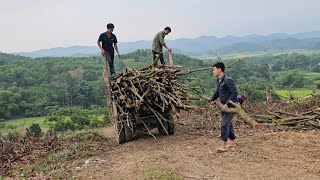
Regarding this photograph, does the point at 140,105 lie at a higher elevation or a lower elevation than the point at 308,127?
higher

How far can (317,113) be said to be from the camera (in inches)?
372

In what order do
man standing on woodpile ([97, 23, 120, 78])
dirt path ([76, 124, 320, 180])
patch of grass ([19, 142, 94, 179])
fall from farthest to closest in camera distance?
man standing on woodpile ([97, 23, 120, 78]) → patch of grass ([19, 142, 94, 179]) → dirt path ([76, 124, 320, 180])

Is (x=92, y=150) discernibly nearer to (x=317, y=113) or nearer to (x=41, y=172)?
(x=41, y=172)

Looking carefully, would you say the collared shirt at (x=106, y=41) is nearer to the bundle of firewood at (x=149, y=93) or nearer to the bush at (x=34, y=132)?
the bundle of firewood at (x=149, y=93)

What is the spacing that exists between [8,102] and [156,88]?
39.9 metres

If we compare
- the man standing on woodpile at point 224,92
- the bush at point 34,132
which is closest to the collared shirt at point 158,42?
the man standing on woodpile at point 224,92

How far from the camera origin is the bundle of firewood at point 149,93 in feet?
25.9

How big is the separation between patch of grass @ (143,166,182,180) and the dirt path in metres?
0.07

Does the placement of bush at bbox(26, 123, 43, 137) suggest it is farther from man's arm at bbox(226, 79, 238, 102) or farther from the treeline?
the treeline

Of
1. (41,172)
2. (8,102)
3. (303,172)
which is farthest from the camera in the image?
(8,102)

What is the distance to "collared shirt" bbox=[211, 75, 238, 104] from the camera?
21.9 feet

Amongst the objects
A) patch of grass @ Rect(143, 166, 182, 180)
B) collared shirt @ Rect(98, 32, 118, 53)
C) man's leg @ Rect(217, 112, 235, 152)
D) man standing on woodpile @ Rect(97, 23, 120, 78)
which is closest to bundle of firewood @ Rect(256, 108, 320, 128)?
man's leg @ Rect(217, 112, 235, 152)

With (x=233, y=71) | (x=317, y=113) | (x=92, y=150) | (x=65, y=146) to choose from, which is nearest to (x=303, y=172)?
(x=317, y=113)

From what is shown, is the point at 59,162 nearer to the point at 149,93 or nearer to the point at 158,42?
the point at 149,93
